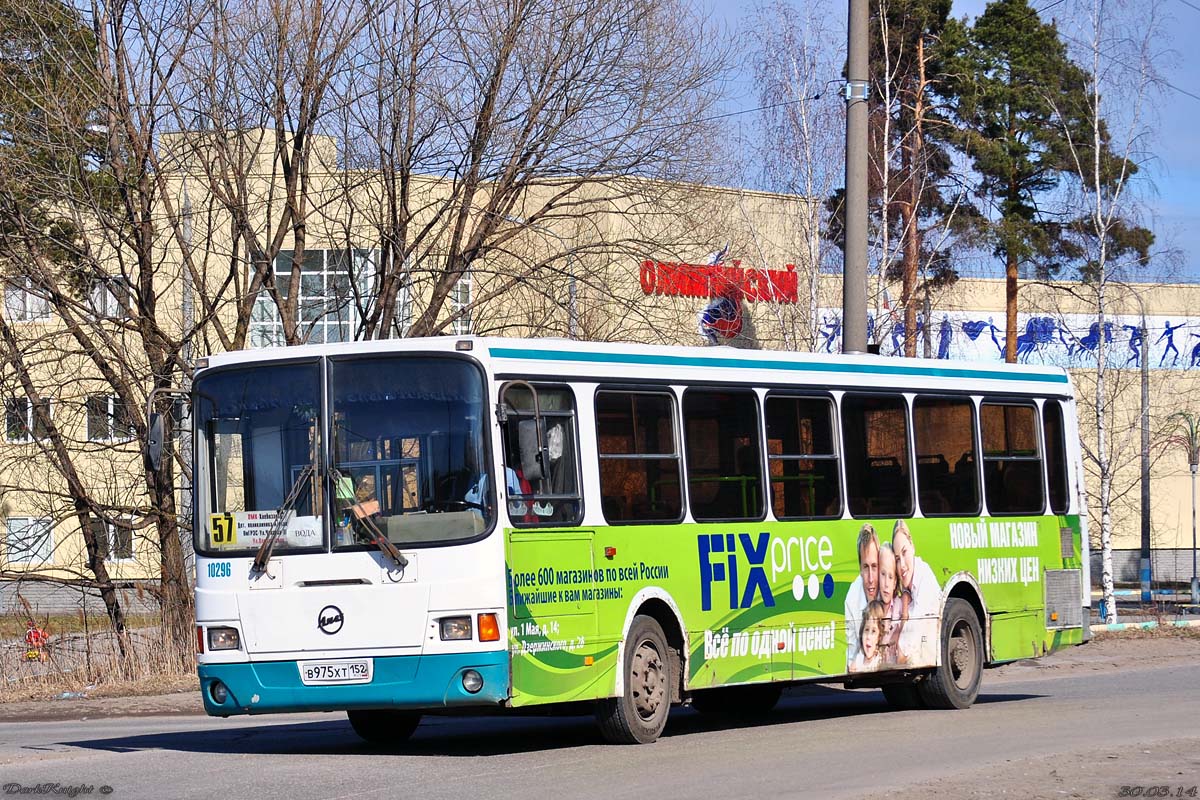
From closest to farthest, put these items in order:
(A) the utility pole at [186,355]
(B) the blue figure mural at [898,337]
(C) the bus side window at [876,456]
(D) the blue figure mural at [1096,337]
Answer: (C) the bus side window at [876,456] → (A) the utility pole at [186,355] → (D) the blue figure mural at [1096,337] → (B) the blue figure mural at [898,337]

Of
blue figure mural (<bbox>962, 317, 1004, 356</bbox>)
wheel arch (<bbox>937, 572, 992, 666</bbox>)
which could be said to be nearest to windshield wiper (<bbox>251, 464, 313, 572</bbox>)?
wheel arch (<bbox>937, 572, 992, 666</bbox>)

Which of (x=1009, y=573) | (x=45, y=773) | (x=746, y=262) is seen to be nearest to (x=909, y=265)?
(x=746, y=262)

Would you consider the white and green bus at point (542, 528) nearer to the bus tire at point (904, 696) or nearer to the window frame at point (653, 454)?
the window frame at point (653, 454)

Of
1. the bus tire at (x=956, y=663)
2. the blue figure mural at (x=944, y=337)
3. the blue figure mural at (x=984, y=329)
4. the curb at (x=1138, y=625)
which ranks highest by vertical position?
the blue figure mural at (x=984, y=329)

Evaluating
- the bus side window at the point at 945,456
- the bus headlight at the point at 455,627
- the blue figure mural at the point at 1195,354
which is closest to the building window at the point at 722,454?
the bus side window at the point at 945,456

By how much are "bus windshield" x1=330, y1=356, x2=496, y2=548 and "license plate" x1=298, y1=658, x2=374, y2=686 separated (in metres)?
0.82

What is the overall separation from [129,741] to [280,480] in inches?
149

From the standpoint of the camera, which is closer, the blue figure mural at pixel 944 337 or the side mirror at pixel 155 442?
the side mirror at pixel 155 442

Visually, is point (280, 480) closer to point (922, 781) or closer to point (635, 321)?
point (922, 781)

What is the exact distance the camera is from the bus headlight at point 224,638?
12.5 meters

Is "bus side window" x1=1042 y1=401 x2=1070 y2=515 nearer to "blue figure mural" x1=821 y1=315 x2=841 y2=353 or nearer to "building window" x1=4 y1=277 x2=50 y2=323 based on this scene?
"building window" x1=4 y1=277 x2=50 y2=323

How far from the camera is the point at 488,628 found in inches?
464

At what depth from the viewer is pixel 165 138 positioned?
889 inches

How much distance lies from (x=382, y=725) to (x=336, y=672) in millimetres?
2006
